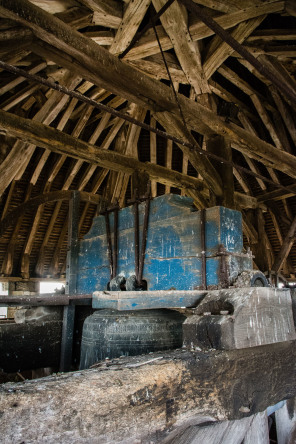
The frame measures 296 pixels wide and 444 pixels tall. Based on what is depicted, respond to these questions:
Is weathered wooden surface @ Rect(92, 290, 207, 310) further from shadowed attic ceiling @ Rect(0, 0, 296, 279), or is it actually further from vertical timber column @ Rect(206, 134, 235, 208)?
vertical timber column @ Rect(206, 134, 235, 208)

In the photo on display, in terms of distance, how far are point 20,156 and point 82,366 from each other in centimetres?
474

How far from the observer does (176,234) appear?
14.5 feet

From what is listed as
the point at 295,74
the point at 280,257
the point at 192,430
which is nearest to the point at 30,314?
the point at 192,430

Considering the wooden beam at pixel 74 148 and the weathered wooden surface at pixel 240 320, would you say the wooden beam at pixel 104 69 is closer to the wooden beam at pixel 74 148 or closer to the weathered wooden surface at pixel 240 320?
the wooden beam at pixel 74 148

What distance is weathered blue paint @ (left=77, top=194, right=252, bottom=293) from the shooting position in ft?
12.9

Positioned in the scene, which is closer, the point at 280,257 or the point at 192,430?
the point at 192,430

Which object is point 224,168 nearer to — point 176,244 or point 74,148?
point 176,244

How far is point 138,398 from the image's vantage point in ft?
3.58

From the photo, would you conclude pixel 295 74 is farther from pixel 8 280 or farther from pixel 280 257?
pixel 8 280

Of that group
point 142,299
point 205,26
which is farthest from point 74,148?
point 142,299

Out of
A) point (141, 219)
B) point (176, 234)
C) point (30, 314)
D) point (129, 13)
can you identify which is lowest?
point (30, 314)

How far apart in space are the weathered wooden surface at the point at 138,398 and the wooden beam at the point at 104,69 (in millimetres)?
2964

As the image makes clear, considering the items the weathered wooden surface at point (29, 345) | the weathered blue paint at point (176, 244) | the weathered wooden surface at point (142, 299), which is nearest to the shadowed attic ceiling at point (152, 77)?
the weathered blue paint at point (176, 244)

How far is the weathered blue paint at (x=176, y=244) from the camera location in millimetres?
3936
